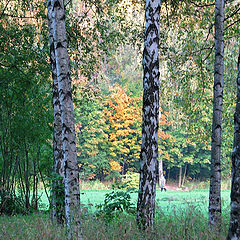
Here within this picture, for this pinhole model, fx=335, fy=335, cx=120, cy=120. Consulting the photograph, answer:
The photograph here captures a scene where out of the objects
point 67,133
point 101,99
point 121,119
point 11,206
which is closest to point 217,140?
point 67,133

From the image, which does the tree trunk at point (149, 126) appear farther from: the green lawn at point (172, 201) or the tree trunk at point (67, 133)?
the green lawn at point (172, 201)

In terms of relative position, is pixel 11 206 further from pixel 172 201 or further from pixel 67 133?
pixel 172 201

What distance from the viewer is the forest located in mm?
5297

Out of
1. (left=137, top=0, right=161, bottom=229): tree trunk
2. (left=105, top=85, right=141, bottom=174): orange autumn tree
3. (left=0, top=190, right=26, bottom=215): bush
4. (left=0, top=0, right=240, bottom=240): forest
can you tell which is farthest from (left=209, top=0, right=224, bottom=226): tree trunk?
(left=105, top=85, right=141, bottom=174): orange autumn tree

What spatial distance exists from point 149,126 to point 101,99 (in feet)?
21.6

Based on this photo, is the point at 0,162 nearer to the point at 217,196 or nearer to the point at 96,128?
the point at 217,196

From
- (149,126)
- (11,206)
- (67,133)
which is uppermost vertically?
(149,126)

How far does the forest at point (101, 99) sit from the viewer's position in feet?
17.4

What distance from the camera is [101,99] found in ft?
39.9

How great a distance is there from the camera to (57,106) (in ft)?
23.9

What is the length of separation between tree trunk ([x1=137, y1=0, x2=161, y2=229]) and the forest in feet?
0.06

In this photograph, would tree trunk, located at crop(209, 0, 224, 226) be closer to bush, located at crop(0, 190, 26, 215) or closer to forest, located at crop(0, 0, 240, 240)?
forest, located at crop(0, 0, 240, 240)

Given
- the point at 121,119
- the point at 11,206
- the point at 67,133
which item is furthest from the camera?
the point at 121,119

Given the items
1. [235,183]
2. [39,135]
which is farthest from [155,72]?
[39,135]
